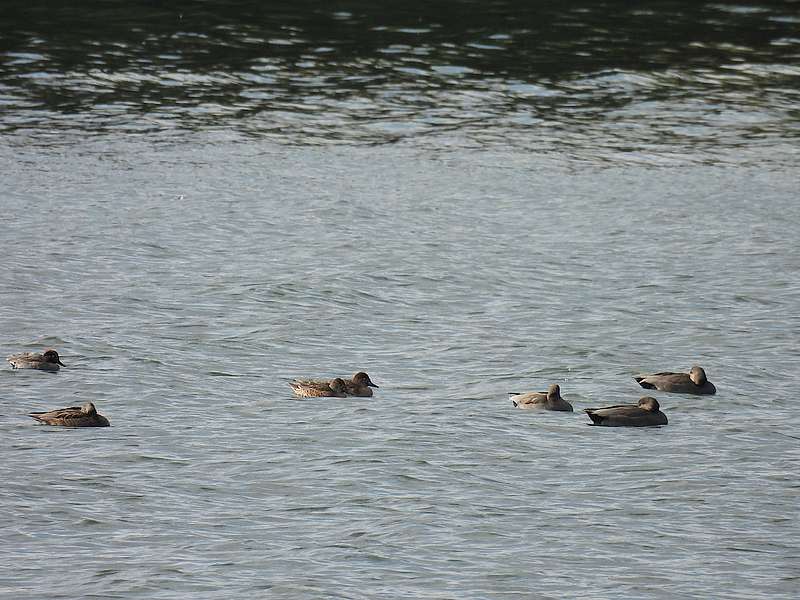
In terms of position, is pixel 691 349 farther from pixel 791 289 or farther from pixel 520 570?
pixel 520 570

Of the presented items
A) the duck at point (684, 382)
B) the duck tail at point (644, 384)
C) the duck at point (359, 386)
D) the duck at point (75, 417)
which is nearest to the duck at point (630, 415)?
the duck at point (684, 382)

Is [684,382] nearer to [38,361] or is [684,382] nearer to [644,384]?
[644,384]

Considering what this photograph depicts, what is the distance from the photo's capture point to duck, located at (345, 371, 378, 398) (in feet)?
72.2

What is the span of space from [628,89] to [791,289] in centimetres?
1906

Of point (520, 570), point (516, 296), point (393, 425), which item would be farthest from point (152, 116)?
point (520, 570)

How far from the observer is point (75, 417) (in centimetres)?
2005

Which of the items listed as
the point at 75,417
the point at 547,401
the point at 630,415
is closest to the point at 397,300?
the point at 547,401

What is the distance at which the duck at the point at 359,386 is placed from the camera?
2202 centimetres

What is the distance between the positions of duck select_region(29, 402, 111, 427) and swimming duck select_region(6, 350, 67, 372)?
93.0 inches

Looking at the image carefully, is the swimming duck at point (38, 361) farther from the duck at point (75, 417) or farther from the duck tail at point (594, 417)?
the duck tail at point (594, 417)

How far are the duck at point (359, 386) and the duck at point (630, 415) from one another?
3309mm

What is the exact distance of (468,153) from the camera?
40.7 meters

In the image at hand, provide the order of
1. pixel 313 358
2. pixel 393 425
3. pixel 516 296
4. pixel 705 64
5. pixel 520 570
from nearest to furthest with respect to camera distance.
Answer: pixel 520 570 → pixel 393 425 → pixel 313 358 → pixel 516 296 → pixel 705 64

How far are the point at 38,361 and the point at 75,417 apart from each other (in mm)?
2877
